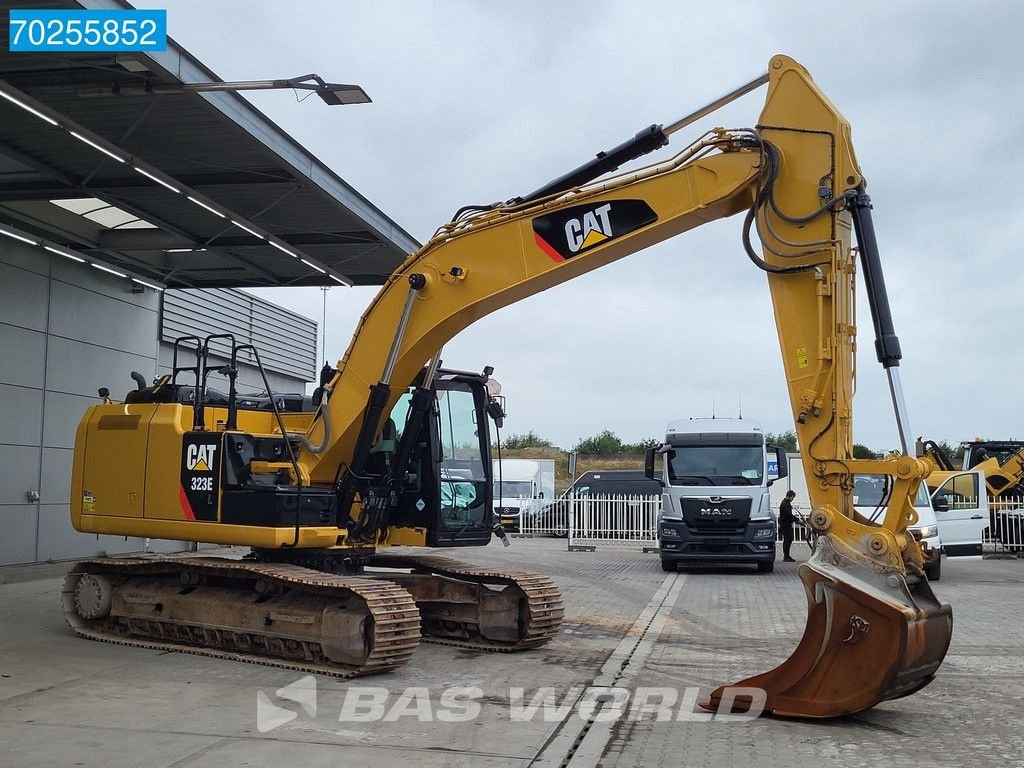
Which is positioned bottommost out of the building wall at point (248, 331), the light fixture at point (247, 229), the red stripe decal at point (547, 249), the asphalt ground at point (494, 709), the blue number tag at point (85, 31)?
the asphalt ground at point (494, 709)

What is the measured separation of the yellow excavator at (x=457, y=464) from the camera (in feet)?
23.2

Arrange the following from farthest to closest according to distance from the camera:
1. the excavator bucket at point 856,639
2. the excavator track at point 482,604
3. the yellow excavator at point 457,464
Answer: the excavator track at point 482,604 < the yellow excavator at point 457,464 < the excavator bucket at point 856,639

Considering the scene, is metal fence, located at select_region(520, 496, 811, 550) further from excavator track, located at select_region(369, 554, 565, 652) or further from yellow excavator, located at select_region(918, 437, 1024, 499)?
excavator track, located at select_region(369, 554, 565, 652)

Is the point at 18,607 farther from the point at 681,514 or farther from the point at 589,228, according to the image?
the point at 681,514

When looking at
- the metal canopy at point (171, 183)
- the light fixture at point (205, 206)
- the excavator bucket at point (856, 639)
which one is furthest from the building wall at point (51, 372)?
the excavator bucket at point (856, 639)

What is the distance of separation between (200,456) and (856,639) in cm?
619

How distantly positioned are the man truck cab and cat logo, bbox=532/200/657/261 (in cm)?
1089

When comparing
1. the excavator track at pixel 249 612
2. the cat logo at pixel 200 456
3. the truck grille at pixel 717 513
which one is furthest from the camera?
the truck grille at pixel 717 513

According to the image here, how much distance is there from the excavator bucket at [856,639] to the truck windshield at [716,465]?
12.4 metres

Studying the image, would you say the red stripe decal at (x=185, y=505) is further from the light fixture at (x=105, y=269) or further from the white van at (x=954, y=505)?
the white van at (x=954, y=505)

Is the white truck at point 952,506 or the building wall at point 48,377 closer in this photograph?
the building wall at point 48,377

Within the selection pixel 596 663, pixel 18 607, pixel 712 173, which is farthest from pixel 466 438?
pixel 18 607

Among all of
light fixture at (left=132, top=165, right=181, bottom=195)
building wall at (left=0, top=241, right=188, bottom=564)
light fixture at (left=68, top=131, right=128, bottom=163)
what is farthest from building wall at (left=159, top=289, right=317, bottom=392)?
light fixture at (left=68, top=131, right=128, bottom=163)

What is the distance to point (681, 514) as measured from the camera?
19.4m
